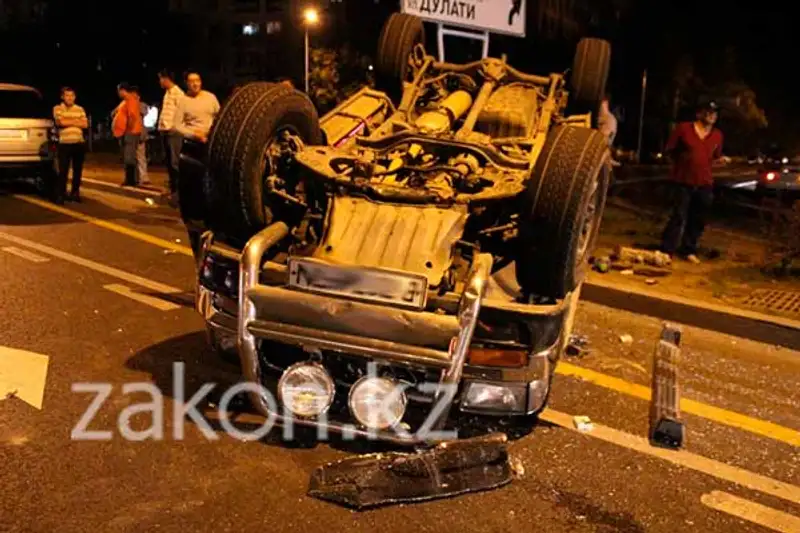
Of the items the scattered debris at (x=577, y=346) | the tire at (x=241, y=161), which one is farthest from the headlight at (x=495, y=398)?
the scattered debris at (x=577, y=346)

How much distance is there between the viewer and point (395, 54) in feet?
23.2

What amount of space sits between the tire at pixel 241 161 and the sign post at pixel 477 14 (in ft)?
13.0

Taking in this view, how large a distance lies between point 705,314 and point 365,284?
3.78 meters

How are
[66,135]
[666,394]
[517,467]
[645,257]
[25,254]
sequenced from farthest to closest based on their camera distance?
1. [66,135]
2. [645,257]
3. [25,254]
4. [666,394]
5. [517,467]

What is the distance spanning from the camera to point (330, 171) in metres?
4.71

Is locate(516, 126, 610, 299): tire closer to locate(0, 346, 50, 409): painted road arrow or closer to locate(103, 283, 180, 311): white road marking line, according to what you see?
locate(0, 346, 50, 409): painted road arrow

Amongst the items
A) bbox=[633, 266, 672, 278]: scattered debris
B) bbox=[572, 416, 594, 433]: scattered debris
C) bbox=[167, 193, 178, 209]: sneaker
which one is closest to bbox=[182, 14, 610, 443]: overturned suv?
bbox=[572, 416, 594, 433]: scattered debris

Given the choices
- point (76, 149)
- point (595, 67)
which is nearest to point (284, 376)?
point (595, 67)

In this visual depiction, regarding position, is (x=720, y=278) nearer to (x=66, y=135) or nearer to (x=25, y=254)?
(x=25, y=254)

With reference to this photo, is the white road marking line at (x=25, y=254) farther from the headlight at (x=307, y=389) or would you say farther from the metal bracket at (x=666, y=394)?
the metal bracket at (x=666, y=394)

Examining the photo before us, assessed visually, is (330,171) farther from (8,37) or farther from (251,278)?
(8,37)

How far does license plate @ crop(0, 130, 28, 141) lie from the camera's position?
11.3 meters

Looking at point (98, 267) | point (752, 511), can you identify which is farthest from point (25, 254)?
point (752, 511)

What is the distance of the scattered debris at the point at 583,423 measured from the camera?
4512mm
